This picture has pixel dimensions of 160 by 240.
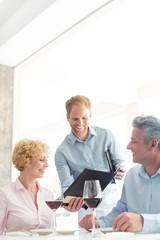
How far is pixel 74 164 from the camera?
2.45 m

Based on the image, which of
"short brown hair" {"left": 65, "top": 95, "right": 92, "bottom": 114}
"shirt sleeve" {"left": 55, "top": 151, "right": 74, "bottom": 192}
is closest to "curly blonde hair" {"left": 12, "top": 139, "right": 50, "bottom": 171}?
"shirt sleeve" {"left": 55, "top": 151, "right": 74, "bottom": 192}

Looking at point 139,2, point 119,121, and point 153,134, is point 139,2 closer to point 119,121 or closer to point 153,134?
point 153,134

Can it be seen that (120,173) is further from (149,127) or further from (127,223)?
(127,223)

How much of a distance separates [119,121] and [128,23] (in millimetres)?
3445

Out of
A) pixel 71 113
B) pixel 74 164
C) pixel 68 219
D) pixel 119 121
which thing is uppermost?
pixel 119 121

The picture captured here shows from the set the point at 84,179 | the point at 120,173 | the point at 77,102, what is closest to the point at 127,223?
the point at 84,179

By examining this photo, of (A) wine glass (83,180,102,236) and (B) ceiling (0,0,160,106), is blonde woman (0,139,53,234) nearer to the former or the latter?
(A) wine glass (83,180,102,236)

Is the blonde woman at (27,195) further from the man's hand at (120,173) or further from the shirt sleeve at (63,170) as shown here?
the man's hand at (120,173)

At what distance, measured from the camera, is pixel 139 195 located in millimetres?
1825

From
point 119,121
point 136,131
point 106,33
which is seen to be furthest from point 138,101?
point 136,131

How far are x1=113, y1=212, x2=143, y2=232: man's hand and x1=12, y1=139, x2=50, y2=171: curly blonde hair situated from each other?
1.17 m

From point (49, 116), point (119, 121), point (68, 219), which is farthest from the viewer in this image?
point (49, 116)

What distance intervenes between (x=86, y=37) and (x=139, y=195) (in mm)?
2498

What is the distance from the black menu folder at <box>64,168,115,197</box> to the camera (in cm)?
177
